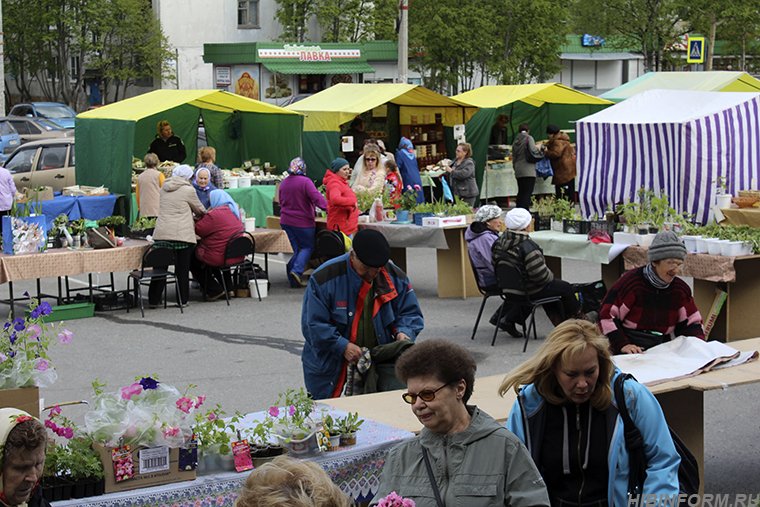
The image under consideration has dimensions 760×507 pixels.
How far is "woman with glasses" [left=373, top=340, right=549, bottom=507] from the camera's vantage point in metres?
4.12

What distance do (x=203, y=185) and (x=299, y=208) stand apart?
4.26 feet

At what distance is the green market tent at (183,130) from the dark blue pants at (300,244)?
14.5 ft

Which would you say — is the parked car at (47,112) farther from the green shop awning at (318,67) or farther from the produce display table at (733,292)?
the produce display table at (733,292)

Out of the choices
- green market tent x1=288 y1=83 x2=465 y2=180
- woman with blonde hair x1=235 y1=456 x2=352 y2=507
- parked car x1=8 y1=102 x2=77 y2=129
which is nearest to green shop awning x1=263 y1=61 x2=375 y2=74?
parked car x1=8 y1=102 x2=77 y2=129

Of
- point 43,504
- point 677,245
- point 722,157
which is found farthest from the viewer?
point 722,157

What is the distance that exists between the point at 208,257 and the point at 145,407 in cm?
948

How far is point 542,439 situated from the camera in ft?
15.9

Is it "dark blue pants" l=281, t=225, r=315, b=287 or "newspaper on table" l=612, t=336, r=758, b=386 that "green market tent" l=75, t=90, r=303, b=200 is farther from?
"newspaper on table" l=612, t=336, r=758, b=386

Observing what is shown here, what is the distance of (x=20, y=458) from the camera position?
4.37 meters

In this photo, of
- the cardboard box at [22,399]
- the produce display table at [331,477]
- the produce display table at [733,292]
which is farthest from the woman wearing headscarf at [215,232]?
the cardboard box at [22,399]

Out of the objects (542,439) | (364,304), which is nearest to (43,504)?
(542,439)

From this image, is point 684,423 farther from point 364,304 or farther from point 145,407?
point 145,407

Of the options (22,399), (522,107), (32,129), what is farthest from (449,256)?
(32,129)

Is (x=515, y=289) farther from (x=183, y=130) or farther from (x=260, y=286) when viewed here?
(x=183, y=130)
